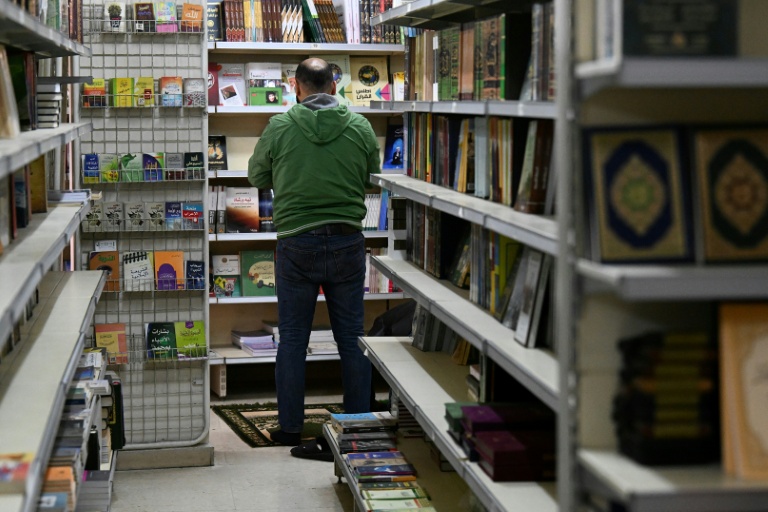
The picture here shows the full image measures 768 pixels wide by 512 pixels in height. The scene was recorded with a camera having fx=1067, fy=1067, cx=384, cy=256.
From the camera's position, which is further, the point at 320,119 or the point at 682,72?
the point at 320,119

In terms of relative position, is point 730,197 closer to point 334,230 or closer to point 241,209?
point 334,230

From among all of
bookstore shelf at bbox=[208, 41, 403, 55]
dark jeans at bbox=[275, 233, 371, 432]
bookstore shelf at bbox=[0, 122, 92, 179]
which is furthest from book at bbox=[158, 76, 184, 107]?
bookstore shelf at bbox=[0, 122, 92, 179]

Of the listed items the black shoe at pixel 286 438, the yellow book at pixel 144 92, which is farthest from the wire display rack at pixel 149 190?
the black shoe at pixel 286 438

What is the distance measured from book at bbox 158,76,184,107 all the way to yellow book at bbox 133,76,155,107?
5 cm

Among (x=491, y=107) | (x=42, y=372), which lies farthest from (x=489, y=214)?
(x=42, y=372)

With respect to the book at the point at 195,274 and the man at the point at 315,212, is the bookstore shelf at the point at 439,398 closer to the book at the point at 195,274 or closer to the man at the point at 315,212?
the man at the point at 315,212

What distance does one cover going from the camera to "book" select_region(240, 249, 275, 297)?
6.18 m

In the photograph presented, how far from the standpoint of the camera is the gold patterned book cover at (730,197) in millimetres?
1996

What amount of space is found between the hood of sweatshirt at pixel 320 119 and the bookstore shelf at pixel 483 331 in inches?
29.3

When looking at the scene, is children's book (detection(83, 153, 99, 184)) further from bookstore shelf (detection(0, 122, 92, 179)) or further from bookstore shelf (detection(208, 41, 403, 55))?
bookstore shelf (detection(0, 122, 92, 179))

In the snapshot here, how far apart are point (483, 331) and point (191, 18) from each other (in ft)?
8.67

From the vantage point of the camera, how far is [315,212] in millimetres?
4859

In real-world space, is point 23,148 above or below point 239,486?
above

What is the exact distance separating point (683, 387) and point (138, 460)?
354cm
